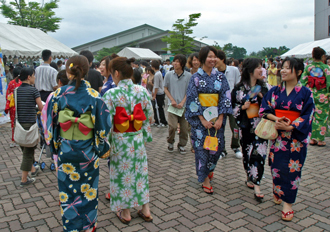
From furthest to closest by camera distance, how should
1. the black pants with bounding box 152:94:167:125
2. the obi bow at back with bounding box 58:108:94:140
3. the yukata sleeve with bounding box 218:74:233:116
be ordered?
the black pants with bounding box 152:94:167:125, the yukata sleeve with bounding box 218:74:233:116, the obi bow at back with bounding box 58:108:94:140

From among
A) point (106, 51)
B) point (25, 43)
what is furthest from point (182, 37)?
point (25, 43)

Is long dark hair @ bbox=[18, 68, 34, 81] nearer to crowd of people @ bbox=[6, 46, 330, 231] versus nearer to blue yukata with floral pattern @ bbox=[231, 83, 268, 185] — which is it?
crowd of people @ bbox=[6, 46, 330, 231]

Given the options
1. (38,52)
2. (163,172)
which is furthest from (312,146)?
(38,52)

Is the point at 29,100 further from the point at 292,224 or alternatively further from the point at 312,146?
the point at 312,146

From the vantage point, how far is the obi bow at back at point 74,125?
2701mm

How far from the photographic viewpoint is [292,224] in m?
3.18

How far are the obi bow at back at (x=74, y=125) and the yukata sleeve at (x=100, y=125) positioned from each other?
0.07 metres

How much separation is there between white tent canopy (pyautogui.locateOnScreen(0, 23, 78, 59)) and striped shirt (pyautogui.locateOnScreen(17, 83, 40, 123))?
19.7 ft

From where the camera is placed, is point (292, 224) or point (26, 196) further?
point (26, 196)

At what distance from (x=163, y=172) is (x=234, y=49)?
45225mm

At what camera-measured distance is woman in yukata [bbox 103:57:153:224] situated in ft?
10.3

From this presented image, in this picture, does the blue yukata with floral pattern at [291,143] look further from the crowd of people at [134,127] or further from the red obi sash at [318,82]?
the red obi sash at [318,82]

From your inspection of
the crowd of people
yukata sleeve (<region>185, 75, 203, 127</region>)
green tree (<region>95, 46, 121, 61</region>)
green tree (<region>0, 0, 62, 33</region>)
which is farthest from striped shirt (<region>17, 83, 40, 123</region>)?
green tree (<region>95, 46, 121, 61</region>)

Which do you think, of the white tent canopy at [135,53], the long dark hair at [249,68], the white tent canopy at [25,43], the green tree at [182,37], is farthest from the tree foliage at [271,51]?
the long dark hair at [249,68]
